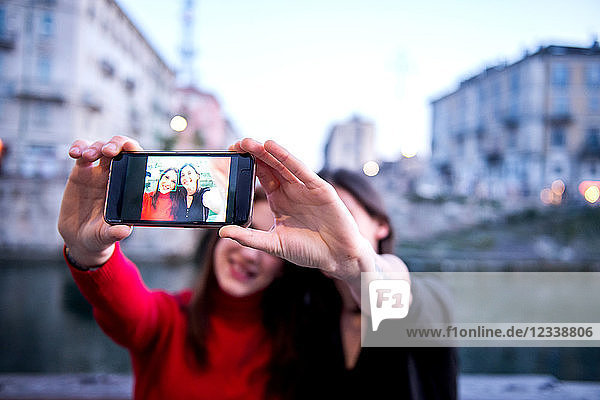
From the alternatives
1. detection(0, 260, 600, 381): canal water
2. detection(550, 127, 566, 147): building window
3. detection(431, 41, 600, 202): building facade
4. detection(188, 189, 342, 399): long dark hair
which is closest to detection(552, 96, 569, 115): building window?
detection(431, 41, 600, 202): building facade

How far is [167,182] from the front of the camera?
0.45 meters

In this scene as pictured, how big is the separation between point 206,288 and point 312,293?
231 millimetres

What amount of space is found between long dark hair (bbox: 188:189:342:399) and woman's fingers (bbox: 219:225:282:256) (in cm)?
32

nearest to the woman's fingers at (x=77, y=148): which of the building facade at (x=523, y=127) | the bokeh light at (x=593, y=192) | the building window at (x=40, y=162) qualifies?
the building facade at (x=523, y=127)

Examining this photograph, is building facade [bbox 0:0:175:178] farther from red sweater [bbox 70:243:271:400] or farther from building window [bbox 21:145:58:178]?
red sweater [bbox 70:243:271:400]

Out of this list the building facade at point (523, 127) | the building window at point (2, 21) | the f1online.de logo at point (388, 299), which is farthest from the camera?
the building window at point (2, 21)

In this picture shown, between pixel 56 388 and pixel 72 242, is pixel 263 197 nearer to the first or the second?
pixel 72 242

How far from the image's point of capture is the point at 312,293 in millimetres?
734

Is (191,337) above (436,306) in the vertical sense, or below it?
below

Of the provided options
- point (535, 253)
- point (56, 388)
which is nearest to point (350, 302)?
point (56, 388)

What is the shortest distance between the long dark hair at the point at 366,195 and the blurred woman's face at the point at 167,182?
32cm

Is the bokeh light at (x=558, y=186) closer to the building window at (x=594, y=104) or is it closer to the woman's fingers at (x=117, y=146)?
the building window at (x=594, y=104)

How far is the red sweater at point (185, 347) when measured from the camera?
2.12 ft

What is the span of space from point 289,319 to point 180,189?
41cm
